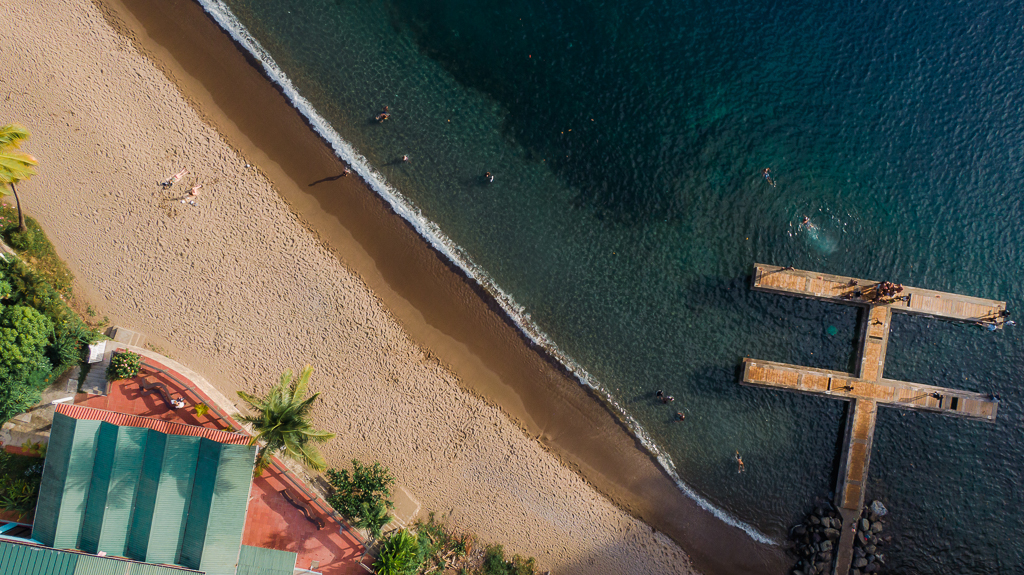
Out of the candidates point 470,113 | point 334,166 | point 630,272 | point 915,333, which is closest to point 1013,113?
point 915,333

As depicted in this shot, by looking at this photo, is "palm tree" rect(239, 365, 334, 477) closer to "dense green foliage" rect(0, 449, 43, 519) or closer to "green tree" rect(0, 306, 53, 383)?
"green tree" rect(0, 306, 53, 383)

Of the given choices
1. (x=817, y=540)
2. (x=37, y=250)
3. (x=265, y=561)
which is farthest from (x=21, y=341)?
(x=817, y=540)

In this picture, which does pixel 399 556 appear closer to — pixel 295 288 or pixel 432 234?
pixel 295 288

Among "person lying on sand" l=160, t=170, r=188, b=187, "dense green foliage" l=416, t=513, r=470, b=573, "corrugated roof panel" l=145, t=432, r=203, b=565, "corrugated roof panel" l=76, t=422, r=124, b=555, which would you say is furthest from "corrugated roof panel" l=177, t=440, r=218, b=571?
"person lying on sand" l=160, t=170, r=188, b=187

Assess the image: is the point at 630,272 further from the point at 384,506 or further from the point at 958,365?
the point at 958,365

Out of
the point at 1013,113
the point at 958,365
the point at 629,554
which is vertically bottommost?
the point at 629,554
